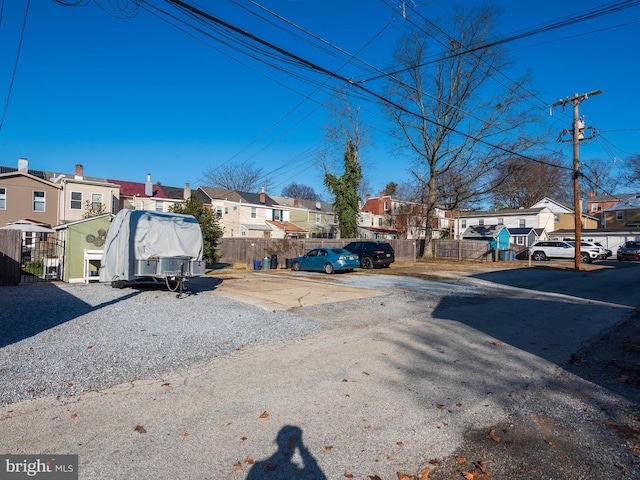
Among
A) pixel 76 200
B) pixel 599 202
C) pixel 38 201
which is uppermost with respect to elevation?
pixel 599 202

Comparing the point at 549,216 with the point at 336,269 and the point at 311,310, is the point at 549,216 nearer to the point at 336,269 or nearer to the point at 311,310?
the point at 336,269

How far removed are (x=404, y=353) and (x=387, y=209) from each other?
6027 centimetres

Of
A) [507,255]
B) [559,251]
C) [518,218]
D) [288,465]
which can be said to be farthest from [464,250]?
[288,465]

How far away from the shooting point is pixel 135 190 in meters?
42.3

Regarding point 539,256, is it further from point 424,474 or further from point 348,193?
point 424,474

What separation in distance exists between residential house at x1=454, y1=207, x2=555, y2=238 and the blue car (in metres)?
32.8

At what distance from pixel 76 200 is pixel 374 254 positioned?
82.0 feet

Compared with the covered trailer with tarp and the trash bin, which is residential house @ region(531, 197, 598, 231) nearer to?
the trash bin

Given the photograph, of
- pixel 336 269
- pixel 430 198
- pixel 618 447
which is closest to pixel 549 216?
pixel 430 198

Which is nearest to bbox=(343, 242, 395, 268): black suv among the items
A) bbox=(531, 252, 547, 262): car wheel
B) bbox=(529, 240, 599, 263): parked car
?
bbox=(529, 240, 599, 263): parked car

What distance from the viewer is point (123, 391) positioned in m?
4.49

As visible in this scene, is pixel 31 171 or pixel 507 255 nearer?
pixel 507 255

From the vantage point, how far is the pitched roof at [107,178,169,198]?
1613 inches

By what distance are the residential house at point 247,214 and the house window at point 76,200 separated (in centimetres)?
1469
